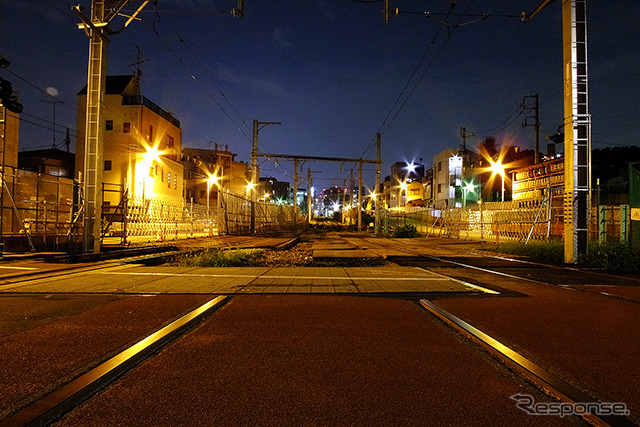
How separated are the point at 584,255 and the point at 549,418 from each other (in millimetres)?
9617

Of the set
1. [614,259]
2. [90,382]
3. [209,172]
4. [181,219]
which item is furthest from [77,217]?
[209,172]

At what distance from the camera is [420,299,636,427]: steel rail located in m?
1.91

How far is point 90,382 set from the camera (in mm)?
2260

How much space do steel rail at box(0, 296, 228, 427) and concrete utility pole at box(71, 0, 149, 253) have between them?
9142 millimetres

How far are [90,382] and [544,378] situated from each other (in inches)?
110

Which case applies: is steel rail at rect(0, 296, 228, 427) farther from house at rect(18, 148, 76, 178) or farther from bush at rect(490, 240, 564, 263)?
house at rect(18, 148, 76, 178)

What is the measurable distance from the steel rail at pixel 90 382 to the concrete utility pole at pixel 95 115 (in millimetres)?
9142

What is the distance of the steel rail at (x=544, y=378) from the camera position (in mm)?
1907

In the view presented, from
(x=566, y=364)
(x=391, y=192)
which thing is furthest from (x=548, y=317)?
(x=391, y=192)

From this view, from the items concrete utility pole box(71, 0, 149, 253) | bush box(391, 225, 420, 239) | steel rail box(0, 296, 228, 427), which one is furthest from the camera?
bush box(391, 225, 420, 239)

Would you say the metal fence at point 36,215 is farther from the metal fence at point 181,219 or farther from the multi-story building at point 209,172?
the multi-story building at point 209,172

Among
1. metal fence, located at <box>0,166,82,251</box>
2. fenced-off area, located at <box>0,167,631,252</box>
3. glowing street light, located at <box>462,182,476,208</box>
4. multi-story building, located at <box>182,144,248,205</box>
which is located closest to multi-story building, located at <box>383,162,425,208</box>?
glowing street light, located at <box>462,182,476,208</box>

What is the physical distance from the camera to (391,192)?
313 feet

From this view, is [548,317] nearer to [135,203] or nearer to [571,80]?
[571,80]
